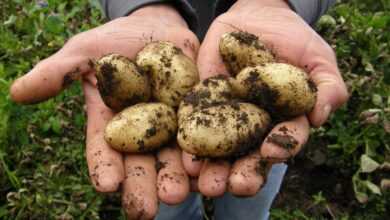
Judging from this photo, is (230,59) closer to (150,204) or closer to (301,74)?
(301,74)

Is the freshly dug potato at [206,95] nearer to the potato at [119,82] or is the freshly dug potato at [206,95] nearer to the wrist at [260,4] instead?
the potato at [119,82]

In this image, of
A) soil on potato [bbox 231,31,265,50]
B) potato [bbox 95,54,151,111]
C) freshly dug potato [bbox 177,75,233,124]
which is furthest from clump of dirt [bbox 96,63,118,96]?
soil on potato [bbox 231,31,265,50]

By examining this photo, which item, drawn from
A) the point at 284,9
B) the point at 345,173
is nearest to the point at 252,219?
the point at 345,173

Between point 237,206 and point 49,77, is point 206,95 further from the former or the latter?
point 237,206

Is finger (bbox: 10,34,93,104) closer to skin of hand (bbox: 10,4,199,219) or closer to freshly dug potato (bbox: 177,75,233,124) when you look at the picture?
skin of hand (bbox: 10,4,199,219)

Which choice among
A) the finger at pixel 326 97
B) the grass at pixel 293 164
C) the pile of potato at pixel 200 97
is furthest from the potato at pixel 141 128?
the grass at pixel 293 164

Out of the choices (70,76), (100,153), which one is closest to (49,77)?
(70,76)
